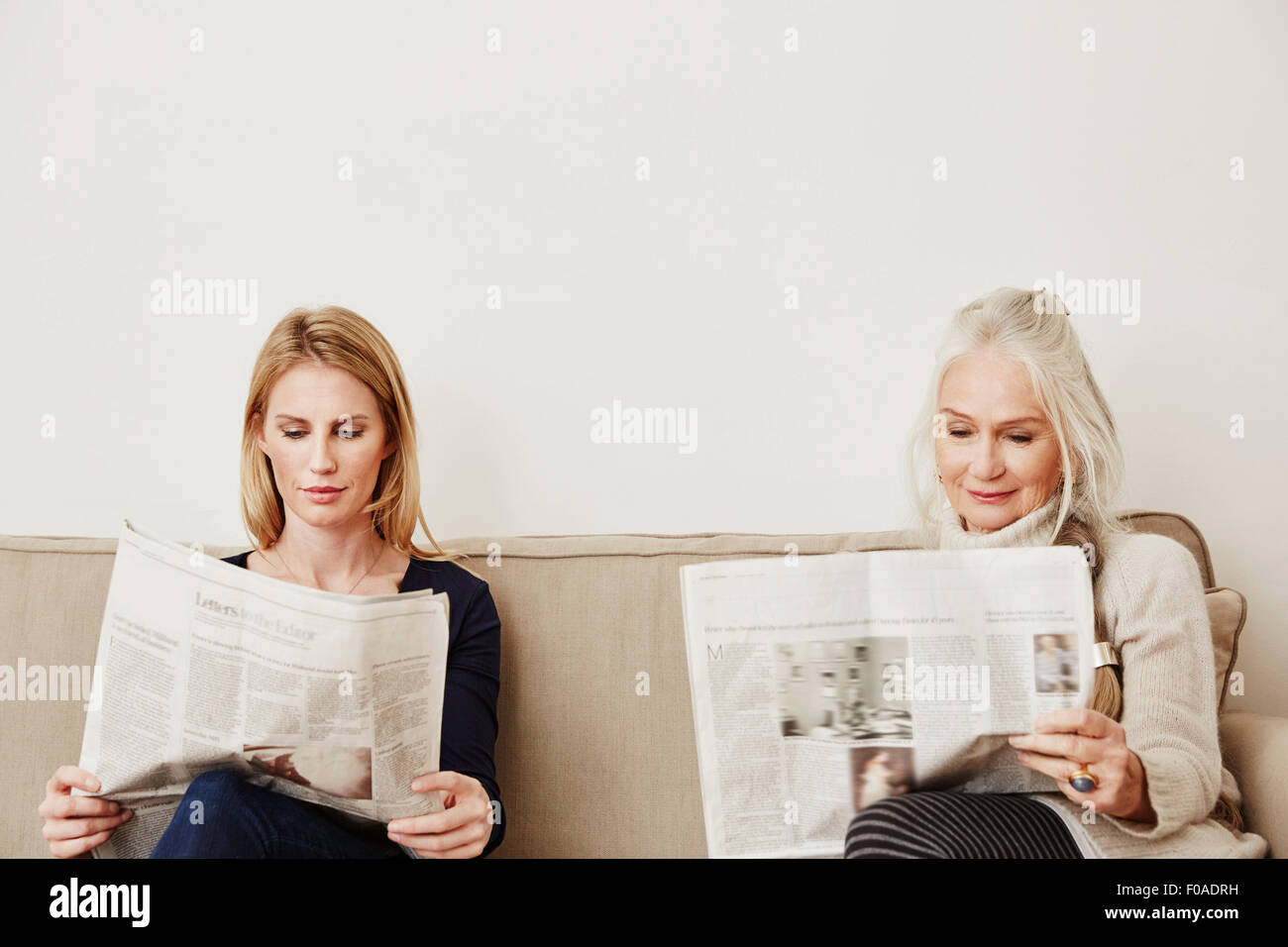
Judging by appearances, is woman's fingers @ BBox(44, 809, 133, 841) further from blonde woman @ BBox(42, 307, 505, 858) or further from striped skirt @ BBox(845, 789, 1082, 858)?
striped skirt @ BBox(845, 789, 1082, 858)

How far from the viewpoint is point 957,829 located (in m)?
1.12

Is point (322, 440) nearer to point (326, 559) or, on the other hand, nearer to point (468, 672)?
point (326, 559)

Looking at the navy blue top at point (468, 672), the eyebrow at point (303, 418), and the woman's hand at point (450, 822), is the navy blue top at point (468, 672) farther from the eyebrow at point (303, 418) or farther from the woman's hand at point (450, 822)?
the eyebrow at point (303, 418)

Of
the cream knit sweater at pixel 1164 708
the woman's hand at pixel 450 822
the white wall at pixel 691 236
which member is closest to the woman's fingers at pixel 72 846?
the woman's hand at pixel 450 822

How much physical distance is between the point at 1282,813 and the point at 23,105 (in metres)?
2.39

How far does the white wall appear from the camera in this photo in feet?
6.04

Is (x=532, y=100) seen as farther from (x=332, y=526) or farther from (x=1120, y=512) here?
(x=1120, y=512)

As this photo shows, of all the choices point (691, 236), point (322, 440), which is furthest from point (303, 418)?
point (691, 236)

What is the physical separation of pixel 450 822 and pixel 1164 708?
0.89 m

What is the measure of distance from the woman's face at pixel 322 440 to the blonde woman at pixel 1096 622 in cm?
83

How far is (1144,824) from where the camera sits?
120 cm

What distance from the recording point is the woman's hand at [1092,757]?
1156 mm

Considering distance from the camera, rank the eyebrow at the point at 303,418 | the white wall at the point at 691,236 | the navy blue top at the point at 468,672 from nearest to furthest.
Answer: the navy blue top at the point at 468,672 → the eyebrow at the point at 303,418 → the white wall at the point at 691,236
